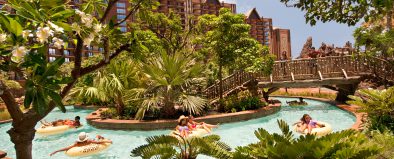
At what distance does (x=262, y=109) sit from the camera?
1335cm

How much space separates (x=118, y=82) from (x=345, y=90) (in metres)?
11.2

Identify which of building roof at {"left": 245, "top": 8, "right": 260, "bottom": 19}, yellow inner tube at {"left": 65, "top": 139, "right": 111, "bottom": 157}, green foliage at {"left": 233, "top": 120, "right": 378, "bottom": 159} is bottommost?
yellow inner tube at {"left": 65, "top": 139, "right": 111, "bottom": 157}

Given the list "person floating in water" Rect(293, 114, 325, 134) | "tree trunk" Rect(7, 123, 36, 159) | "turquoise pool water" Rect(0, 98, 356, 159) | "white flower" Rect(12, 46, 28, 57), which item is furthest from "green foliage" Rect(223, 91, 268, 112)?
"white flower" Rect(12, 46, 28, 57)

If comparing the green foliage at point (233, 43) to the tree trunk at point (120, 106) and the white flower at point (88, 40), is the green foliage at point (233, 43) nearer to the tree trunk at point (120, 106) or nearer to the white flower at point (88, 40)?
the tree trunk at point (120, 106)

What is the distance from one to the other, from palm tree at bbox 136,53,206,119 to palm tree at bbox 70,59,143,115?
3.05 ft

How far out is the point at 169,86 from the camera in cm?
1160

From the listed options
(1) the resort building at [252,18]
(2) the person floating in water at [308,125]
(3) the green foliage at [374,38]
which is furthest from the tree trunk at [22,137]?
(1) the resort building at [252,18]

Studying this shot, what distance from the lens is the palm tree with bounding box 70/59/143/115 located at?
12599 mm

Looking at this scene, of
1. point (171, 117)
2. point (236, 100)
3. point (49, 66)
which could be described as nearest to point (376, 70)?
point (236, 100)

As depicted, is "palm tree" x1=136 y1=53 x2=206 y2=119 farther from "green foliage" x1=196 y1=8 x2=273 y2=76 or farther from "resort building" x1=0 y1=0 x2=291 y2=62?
"resort building" x1=0 y1=0 x2=291 y2=62

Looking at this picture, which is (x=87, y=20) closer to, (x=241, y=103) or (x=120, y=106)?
(x=120, y=106)

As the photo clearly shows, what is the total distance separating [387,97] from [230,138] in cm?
443

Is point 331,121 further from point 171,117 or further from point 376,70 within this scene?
point 171,117

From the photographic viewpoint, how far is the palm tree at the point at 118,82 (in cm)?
1260
